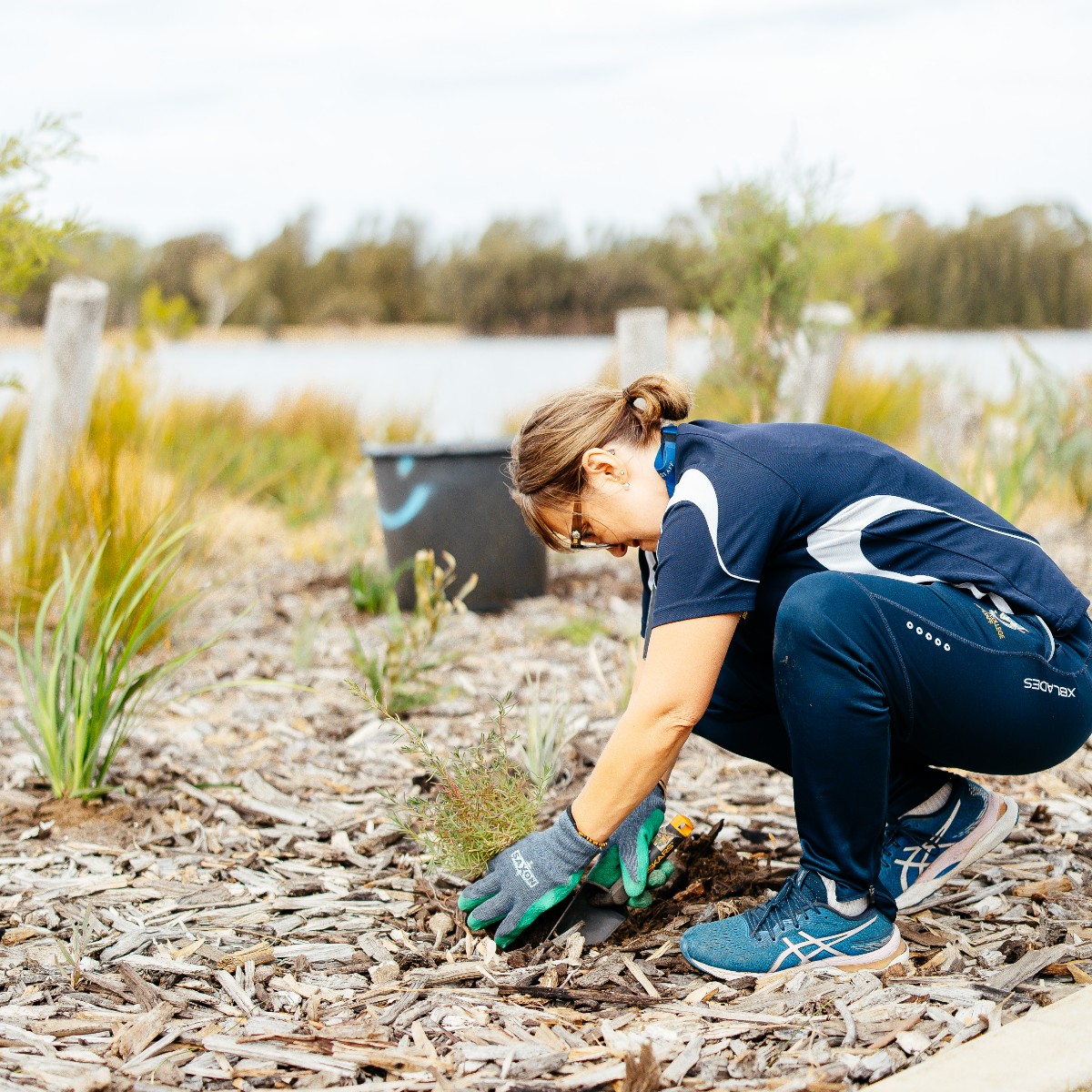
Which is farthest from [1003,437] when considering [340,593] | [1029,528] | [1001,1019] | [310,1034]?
[310,1034]

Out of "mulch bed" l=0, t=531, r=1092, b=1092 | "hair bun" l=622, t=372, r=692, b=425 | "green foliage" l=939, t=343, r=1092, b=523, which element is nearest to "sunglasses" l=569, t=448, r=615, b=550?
"hair bun" l=622, t=372, r=692, b=425

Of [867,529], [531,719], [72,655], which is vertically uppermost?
[867,529]

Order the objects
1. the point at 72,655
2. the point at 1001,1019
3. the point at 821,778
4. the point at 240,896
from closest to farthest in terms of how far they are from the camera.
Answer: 1. the point at 1001,1019
2. the point at 821,778
3. the point at 240,896
4. the point at 72,655

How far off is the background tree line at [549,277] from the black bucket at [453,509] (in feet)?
19.9

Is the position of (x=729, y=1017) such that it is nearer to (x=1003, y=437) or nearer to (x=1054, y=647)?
(x=1054, y=647)

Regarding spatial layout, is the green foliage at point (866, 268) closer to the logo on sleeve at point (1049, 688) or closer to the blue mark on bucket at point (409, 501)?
the blue mark on bucket at point (409, 501)

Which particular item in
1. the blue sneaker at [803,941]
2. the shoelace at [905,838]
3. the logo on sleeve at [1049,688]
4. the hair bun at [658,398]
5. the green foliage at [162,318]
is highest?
the green foliage at [162,318]

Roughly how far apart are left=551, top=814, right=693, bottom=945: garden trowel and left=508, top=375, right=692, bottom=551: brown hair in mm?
655

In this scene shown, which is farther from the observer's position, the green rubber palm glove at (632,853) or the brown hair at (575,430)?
the green rubber palm glove at (632,853)

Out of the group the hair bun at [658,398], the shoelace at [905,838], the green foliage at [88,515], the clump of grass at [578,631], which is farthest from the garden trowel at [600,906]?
the green foliage at [88,515]

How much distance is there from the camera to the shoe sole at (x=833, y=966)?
1.80 m

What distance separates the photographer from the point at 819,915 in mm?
1827

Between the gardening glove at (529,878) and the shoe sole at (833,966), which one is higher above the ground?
the gardening glove at (529,878)

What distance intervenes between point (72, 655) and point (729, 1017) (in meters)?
1.59
